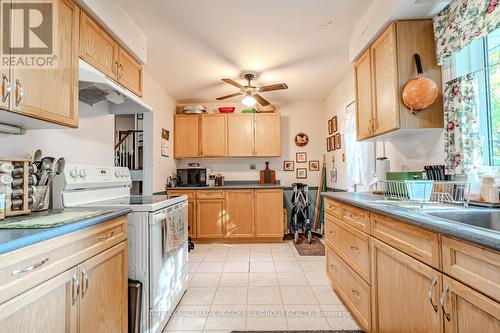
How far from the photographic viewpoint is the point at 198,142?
14.4ft

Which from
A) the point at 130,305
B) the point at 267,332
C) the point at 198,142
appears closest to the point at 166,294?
the point at 130,305

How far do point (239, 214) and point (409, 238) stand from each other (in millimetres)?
3024

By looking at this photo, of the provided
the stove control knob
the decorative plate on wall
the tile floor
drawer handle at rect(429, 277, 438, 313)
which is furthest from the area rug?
the stove control knob

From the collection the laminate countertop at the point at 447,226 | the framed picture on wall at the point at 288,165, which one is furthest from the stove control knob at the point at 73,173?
the framed picture on wall at the point at 288,165

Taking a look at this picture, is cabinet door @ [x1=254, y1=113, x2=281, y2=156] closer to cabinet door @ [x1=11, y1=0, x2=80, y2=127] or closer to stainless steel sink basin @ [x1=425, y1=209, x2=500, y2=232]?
cabinet door @ [x1=11, y1=0, x2=80, y2=127]

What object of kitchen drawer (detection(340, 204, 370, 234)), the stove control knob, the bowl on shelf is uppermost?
the bowl on shelf

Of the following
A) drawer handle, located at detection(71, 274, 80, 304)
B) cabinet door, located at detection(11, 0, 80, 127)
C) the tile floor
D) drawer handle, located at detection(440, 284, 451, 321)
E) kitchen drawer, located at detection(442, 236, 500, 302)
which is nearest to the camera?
kitchen drawer, located at detection(442, 236, 500, 302)

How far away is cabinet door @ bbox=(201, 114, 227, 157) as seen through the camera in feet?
14.4

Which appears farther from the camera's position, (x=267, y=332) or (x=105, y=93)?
(x=105, y=93)

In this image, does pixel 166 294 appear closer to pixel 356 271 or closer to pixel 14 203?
pixel 14 203

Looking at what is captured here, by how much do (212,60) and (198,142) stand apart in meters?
1.74

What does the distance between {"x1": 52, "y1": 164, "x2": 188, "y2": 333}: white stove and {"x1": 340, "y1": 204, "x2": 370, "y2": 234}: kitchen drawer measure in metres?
1.35

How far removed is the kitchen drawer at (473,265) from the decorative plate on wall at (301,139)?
3799mm

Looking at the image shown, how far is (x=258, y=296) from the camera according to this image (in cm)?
224
